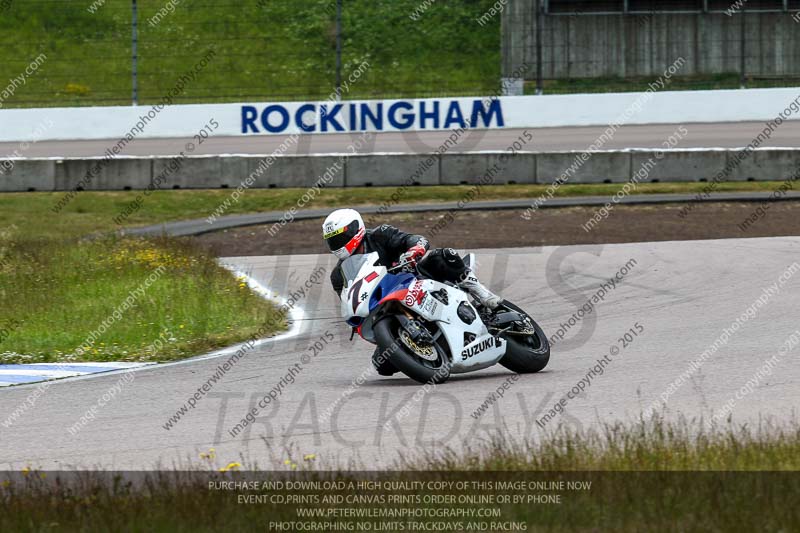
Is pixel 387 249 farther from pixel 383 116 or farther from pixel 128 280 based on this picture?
pixel 383 116

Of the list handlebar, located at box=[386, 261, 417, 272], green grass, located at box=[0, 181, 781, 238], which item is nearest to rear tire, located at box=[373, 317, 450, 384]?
handlebar, located at box=[386, 261, 417, 272]

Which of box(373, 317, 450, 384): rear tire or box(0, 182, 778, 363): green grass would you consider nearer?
box(373, 317, 450, 384): rear tire

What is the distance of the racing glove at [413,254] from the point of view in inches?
354

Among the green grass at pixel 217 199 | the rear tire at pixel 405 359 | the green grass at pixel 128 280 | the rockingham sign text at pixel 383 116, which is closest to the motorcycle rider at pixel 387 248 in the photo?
the rear tire at pixel 405 359

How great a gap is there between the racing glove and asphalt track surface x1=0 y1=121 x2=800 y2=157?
54.9ft

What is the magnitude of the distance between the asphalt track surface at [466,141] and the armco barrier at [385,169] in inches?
74.7

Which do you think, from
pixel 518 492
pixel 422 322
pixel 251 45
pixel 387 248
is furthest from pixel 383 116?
pixel 518 492

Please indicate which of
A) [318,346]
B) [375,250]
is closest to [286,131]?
[318,346]

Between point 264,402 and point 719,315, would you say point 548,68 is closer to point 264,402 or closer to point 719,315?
point 719,315

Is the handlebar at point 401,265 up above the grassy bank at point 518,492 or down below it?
above

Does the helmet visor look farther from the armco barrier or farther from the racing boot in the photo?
the armco barrier

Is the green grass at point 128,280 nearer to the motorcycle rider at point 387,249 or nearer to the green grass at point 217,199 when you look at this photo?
the green grass at point 217,199

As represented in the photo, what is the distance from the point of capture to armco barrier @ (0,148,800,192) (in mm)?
23016

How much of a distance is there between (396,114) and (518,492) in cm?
2194
